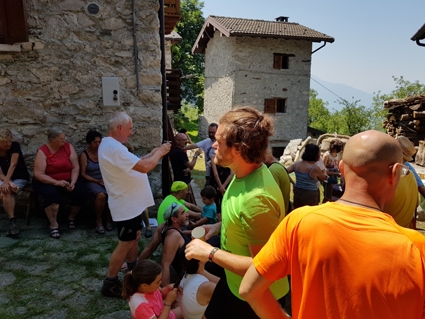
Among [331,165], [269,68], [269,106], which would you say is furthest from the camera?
[269,106]

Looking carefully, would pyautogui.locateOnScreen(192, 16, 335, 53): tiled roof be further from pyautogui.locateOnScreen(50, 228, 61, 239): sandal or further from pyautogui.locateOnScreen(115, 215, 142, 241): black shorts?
pyautogui.locateOnScreen(115, 215, 142, 241): black shorts

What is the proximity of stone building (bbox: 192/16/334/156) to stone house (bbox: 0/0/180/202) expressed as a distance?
532 inches

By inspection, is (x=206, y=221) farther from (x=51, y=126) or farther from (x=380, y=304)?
(x=380, y=304)

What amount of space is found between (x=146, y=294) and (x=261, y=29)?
58.7 feet

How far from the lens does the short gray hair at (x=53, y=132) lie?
166 inches

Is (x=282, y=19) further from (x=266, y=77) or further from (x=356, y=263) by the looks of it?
(x=356, y=263)

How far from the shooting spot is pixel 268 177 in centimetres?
170

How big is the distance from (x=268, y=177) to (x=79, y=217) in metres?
3.74

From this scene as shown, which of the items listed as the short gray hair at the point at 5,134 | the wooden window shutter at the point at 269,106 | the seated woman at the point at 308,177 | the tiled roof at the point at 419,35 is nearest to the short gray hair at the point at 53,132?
the short gray hair at the point at 5,134

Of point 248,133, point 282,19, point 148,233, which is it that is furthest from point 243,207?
point 282,19

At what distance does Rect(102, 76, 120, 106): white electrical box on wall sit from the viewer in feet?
14.9

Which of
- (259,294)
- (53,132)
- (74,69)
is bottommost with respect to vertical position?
(259,294)

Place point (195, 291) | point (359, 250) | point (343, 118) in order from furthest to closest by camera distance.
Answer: point (343, 118) → point (195, 291) → point (359, 250)

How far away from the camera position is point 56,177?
4.33 m
